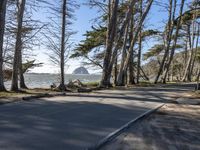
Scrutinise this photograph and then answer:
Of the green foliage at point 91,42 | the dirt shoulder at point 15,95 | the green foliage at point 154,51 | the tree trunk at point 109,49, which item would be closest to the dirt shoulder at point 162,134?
the dirt shoulder at point 15,95

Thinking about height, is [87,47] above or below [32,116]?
above

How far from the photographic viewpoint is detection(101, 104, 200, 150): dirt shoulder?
7648 mm

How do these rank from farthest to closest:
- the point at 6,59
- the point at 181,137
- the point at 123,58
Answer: the point at 123,58 → the point at 6,59 → the point at 181,137

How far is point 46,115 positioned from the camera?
35.8 feet

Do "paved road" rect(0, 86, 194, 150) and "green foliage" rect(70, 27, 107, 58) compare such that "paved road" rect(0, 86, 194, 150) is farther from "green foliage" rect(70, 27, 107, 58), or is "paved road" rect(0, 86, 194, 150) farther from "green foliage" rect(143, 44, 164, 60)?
"green foliage" rect(143, 44, 164, 60)

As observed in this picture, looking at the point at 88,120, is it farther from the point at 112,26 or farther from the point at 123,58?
the point at 123,58

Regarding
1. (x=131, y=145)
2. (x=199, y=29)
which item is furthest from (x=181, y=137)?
(x=199, y=29)

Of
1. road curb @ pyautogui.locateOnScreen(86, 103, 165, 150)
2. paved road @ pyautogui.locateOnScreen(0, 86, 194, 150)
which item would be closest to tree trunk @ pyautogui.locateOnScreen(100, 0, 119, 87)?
paved road @ pyautogui.locateOnScreen(0, 86, 194, 150)

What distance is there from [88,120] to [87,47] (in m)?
34.4

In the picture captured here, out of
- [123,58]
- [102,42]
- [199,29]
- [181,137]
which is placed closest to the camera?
[181,137]

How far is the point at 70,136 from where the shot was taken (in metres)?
7.93

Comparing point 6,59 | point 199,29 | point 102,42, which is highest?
point 199,29

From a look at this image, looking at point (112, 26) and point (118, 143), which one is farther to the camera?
point (112, 26)

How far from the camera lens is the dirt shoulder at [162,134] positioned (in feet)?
25.1
